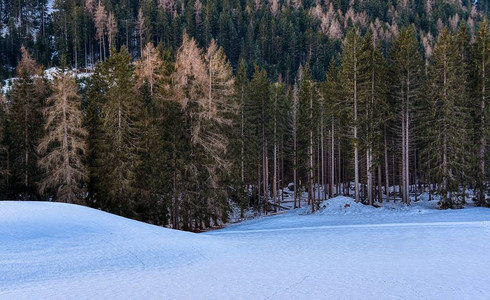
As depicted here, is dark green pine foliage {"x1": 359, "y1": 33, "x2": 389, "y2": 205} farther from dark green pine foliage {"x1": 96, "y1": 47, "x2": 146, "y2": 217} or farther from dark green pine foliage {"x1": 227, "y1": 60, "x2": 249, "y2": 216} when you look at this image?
dark green pine foliage {"x1": 96, "y1": 47, "x2": 146, "y2": 217}

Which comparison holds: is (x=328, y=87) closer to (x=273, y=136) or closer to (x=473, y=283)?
(x=273, y=136)

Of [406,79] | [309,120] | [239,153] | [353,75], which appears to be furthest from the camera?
[309,120]

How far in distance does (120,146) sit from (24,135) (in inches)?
423

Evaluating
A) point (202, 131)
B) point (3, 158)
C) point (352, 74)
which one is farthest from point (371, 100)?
point (3, 158)

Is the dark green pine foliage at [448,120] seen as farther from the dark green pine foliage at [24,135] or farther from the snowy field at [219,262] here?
the dark green pine foliage at [24,135]

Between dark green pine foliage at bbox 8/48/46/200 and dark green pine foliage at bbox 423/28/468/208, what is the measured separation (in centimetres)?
3138

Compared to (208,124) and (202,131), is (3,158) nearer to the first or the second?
(202,131)

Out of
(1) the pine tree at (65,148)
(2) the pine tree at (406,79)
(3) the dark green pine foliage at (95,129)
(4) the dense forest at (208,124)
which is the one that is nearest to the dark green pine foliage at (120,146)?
(4) the dense forest at (208,124)

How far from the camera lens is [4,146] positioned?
2609cm

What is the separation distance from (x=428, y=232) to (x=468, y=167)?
14847 millimetres

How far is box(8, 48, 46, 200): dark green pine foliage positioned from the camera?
88.9ft

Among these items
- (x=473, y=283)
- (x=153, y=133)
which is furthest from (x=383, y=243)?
(x=153, y=133)

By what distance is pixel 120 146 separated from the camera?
22750mm

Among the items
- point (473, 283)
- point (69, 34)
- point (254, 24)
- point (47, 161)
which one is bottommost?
point (473, 283)
